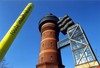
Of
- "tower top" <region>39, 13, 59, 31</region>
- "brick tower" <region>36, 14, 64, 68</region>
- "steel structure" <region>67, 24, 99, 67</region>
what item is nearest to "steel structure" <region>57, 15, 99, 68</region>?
"steel structure" <region>67, 24, 99, 67</region>

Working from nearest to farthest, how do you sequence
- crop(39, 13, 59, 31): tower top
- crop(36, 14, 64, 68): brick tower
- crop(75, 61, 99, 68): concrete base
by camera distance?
crop(75, 61, 99, 68): concrete base → crop(36, 14, 64, 68): brick tower → crop(39, 13, 59, 31): tower top

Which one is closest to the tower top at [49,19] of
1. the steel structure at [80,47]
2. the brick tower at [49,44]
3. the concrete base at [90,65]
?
the brick tower at [49,44]

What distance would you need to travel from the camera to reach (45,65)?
30.3m

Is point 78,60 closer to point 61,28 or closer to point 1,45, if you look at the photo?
point 61,28

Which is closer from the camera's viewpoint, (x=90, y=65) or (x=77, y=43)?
(x=90, y=65)

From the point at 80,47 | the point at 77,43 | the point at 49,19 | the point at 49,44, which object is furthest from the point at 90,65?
the point at 49,19

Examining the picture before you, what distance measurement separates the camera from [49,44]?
34.4m

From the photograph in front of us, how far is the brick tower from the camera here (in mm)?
31250

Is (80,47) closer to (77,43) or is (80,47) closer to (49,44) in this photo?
(77,43)

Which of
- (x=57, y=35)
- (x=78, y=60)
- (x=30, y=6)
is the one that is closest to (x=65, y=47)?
(x=57, y=35)

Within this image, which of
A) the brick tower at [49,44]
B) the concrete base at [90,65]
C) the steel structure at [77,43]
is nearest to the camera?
the concrete base at [90,65]

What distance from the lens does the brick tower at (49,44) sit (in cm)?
3125

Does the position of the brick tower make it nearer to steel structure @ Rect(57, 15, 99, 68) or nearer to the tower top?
the tower top

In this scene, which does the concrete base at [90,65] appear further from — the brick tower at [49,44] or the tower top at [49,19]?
the tower top at [49,19]
